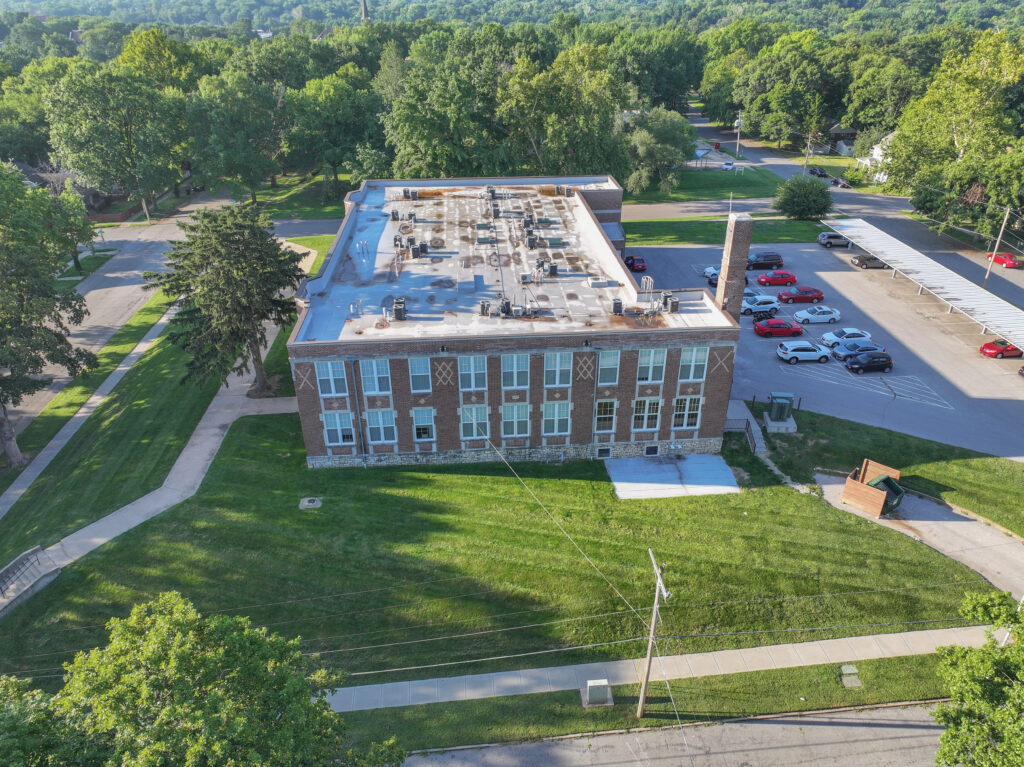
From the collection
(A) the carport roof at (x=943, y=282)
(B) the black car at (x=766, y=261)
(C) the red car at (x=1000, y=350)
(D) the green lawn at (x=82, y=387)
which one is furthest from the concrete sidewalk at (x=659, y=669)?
(B) the black car at (x=766, y=261)

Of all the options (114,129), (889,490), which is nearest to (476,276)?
(889,490)

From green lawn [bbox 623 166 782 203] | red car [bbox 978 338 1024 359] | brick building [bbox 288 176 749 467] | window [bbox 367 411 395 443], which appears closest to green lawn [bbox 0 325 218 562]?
brick building [bbox 288 176 749 467]

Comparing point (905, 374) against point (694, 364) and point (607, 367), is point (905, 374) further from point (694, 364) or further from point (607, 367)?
point (607, 367)

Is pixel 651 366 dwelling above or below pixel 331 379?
above

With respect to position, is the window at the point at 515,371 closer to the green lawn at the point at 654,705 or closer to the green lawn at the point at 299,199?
the green lawn at the point at 654,705

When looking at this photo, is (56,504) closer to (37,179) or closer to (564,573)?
(564,573)

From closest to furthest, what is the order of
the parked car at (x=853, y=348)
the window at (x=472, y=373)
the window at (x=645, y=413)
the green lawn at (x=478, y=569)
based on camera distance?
the green lawn at (x=478, y=569)
the window at (x=472, y=373)
the window at (x=645, y=413)
the parked car at (x=853, y=348)
